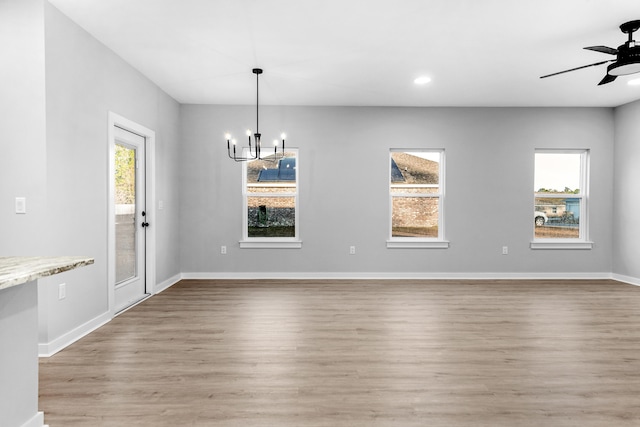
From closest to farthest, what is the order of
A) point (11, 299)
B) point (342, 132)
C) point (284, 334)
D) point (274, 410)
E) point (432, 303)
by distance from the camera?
point (11, 299), point (274, 410), point (284, 334), point (432, 303), point (342, 132)

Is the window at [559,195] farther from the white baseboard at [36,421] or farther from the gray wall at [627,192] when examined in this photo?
the white baseboard at [36,421]

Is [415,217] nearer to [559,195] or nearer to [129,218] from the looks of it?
[559,195]

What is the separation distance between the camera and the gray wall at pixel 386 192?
589cm

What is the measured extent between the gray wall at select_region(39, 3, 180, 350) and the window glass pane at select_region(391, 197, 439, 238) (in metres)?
4.03

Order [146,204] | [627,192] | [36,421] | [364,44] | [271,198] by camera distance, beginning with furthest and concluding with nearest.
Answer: [271,198], [627,192], [146,204], [364,44], [36,421]

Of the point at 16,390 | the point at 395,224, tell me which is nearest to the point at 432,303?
the point at 395,224

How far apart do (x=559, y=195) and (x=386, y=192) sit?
2.84 metres

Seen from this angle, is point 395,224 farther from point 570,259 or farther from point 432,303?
point 570,259

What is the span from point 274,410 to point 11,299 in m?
1.42

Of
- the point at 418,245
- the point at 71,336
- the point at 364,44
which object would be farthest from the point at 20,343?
the point at 418,245

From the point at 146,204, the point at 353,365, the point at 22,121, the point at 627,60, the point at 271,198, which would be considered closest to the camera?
the point at 353,365

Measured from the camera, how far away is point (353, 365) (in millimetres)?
2709

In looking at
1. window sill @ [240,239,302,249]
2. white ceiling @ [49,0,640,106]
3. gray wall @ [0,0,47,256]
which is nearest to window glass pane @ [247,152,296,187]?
window sill @ [240,239,302,249]

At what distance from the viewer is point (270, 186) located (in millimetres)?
6004
